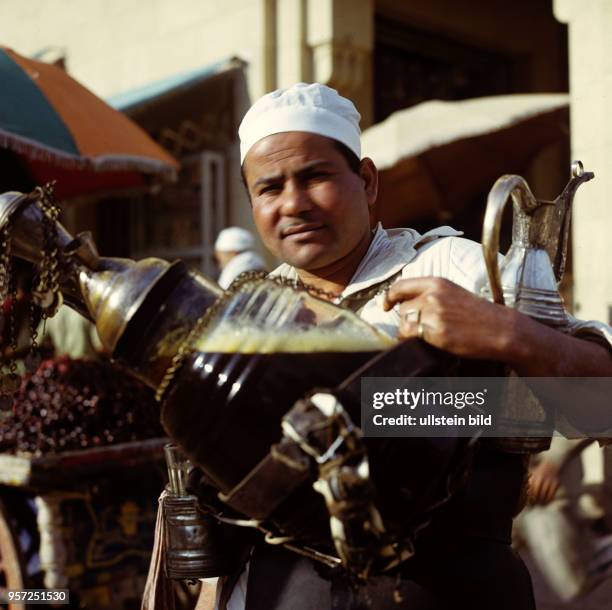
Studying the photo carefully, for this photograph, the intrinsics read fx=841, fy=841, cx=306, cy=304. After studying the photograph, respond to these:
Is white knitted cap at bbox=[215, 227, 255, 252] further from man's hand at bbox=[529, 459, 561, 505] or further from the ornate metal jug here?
the ornate metal jug

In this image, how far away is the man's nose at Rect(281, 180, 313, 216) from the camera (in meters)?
1.45

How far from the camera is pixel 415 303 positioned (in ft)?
3.93

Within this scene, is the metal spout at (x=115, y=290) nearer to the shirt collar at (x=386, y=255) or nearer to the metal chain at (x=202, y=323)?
the metal chain at (x=202, y=323)

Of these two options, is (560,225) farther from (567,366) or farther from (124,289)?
(124,289)

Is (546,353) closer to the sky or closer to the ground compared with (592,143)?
closer to the ground

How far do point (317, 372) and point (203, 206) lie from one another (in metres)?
6.15

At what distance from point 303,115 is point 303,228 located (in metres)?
0.20

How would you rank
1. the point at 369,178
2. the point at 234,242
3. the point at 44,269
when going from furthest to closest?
the point at 234,242, the point at 369,178, the point at 44,269

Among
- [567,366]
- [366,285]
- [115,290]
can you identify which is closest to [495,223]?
[567,366]

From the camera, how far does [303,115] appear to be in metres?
1.46

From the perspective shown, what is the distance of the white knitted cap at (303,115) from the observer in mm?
1459

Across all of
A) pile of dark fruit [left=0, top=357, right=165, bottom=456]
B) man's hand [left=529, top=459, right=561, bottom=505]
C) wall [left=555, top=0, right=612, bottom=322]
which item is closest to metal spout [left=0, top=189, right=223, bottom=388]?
pile of dark fruit [left=0, top=357, right=165, bottom=456]

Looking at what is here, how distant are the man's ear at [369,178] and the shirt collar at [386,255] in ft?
0.21

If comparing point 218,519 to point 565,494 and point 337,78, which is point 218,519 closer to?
point 565,494
